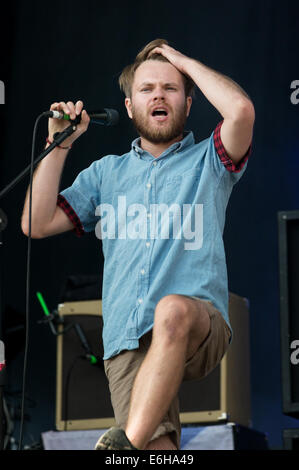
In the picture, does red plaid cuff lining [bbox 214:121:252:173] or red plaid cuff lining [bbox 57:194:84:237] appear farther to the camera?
red plaid cuff lining [bbox 57:194:84:237]

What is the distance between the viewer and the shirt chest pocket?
8.14 ft

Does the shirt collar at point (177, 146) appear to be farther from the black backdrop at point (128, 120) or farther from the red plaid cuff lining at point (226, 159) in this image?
the black backdrop at point (128, 120)

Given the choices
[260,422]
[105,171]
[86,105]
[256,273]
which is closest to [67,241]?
[86,105]

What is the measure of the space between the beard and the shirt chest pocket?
5.6 inches

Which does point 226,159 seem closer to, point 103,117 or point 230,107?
point 230,107

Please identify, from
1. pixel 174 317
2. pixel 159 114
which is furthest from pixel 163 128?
pixel 174 317

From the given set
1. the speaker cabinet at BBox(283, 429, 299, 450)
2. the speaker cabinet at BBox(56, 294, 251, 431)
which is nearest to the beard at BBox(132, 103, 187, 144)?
the speaker cabinet at BBox(283, 429, 299, 450)

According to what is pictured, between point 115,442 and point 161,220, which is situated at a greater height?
point 161,220

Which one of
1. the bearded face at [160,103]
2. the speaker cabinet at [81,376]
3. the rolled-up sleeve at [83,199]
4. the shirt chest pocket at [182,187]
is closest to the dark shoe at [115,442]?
the shirt chest pocket at [182,187]

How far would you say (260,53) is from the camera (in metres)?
4.72

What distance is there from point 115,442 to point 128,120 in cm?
325

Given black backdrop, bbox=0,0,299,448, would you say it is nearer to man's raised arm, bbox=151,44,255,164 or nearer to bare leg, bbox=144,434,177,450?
man's raised arm, bbox=151,44,255,164

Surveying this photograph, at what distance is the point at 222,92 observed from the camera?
247 cm

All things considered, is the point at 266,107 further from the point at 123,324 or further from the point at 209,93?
the point at 123,324
